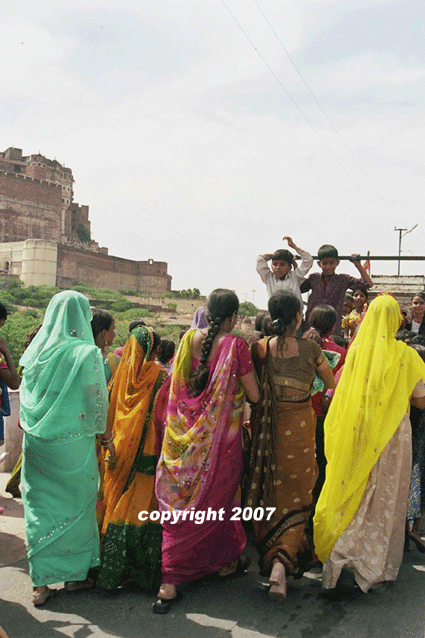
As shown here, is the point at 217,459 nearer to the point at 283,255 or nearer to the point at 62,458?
the point at 62,458

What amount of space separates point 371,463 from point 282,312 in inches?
30.8

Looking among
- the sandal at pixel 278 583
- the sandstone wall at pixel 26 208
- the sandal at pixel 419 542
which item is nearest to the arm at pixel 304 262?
the sandal at pixel 419 542

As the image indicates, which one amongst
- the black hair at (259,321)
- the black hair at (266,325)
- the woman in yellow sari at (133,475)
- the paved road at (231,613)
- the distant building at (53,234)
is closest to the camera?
the paved road at (231,613)

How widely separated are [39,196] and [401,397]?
54.3 metres

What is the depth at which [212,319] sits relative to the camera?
9.64 ft

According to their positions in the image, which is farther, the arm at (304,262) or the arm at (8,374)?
the arm at (304,262)

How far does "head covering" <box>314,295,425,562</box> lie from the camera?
9.18ft

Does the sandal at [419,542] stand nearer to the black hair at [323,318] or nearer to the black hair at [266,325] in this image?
the black hair at [323,318]

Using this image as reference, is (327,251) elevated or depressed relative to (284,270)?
elevated

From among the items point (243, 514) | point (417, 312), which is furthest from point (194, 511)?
point (417, 312)

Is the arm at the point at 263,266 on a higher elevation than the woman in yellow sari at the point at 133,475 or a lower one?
higher

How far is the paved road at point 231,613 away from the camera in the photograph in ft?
8.12

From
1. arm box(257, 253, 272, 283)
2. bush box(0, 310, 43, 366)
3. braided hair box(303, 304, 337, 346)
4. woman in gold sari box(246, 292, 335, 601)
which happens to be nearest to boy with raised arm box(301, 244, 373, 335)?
arm box(257, 253, 272, 283)

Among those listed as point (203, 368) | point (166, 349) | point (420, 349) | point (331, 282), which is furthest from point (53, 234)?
point (203, 368)
